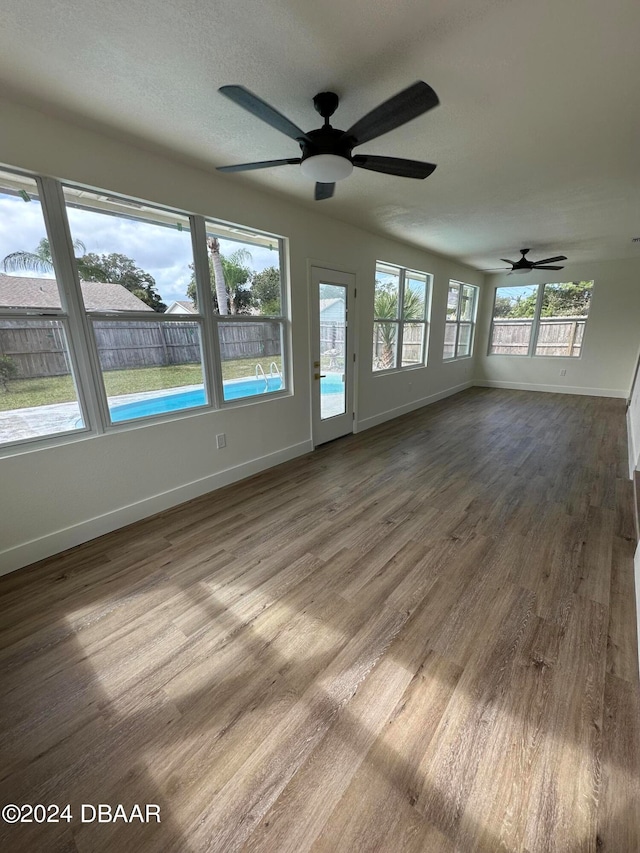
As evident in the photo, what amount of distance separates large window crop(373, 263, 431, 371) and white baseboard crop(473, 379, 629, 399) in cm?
316

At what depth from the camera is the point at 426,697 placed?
A: 4.66ft

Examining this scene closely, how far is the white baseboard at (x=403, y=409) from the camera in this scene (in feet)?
16.6

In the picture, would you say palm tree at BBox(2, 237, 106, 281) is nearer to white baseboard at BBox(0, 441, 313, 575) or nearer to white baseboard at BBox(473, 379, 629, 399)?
white baseboard at BBox(0, 441, 313, 575)

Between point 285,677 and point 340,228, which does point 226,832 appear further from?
point 340,228

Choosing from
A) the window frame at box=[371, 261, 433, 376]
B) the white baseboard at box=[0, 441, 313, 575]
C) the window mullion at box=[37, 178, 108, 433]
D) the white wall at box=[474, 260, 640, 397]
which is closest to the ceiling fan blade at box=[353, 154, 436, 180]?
the window mullion at box=[37, 178, 108, 433]

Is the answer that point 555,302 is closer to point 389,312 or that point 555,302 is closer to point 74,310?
point 389,312

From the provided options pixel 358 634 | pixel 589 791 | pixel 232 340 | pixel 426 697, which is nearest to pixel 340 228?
pixel 232 340

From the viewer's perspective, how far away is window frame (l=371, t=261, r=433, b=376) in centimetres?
504

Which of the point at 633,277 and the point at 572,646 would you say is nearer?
the point at 572,646

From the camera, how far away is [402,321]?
5.46 metres

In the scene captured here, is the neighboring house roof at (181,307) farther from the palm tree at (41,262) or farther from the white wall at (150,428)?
the white wall at (150,428)

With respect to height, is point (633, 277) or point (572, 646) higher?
point (633, 277)

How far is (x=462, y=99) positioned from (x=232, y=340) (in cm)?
231

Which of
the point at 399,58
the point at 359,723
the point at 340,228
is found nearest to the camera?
the point at 359,723
